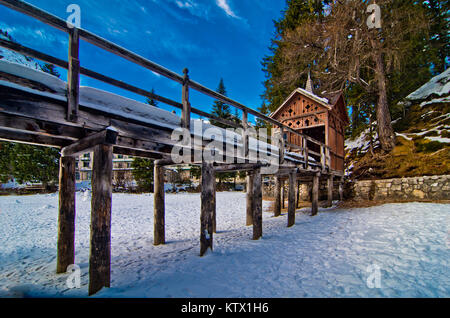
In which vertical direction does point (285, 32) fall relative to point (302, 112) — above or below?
above

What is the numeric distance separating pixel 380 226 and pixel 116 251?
28.4 feet

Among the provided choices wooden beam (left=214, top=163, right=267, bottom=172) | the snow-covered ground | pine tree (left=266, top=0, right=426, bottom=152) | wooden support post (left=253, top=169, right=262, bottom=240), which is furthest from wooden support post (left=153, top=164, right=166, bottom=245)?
pine tree (left=266, top=0, right=426, bottom=152)

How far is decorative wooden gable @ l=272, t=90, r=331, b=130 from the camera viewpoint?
12484mm

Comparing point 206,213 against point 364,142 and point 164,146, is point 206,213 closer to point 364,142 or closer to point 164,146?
point 164,146

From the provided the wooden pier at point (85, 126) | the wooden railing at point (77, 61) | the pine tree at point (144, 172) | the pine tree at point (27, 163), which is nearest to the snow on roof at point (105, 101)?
the wooden pier at point (85, 126)

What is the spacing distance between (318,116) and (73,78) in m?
12.2

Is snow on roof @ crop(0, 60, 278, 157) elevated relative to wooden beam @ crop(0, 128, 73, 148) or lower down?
elevated

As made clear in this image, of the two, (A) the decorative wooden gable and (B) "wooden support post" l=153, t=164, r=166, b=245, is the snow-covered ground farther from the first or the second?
(A) the decorative wooden gable

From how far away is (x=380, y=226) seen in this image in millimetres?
7484

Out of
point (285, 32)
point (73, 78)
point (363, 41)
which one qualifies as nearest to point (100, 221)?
point (73, 78)

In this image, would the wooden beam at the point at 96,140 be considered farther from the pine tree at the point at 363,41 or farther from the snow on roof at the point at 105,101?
the pine tree at the point at 363,41

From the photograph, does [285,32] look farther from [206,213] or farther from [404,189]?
[206,213]

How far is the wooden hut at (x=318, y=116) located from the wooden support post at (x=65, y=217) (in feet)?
35.2

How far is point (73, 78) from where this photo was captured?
10.2 feet
